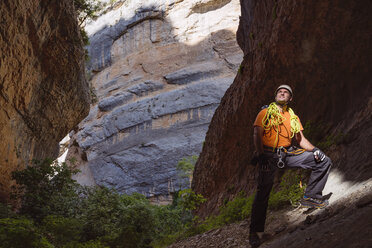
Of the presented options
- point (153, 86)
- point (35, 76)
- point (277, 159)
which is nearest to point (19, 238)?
point (277, 159)

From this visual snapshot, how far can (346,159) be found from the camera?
521 centimetres

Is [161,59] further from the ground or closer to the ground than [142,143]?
further from the ground

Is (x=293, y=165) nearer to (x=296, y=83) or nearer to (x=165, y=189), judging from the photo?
(x=296, y=83)

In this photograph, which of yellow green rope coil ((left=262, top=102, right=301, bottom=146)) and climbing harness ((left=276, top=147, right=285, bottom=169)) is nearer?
climbing harness ((left=276, top=147, right=285, bottom=169))

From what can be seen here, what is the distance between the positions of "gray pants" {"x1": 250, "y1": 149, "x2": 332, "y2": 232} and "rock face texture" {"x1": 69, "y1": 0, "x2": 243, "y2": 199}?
24783 mm

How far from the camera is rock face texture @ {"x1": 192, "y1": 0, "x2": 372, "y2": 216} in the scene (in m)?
5.85

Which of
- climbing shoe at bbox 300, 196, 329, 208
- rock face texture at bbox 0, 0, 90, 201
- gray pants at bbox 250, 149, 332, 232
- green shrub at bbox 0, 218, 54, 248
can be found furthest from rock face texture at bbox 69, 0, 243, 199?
gray pants at bbox 250, 149, 332, 232

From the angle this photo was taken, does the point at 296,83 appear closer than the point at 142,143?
Yes

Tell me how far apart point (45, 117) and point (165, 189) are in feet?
58.1

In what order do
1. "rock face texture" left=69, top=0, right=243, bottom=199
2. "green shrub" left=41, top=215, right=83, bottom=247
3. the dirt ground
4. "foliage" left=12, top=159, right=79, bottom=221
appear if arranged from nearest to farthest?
1. the dirt ground
2. "green shrub" left=41, top=215, right=83, bottom=247
3. "foliage" left=12, top=159, right=79, bottom=221
4. "rock face texture" left=69, top=0, right=243, bottom=199

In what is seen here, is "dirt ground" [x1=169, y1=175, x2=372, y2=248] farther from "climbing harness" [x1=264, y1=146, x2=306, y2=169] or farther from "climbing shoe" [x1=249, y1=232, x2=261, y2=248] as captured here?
"climbing harness" [x1=264, y1=146, x2=306, y2=169]

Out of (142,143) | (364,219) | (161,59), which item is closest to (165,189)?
(142,143)

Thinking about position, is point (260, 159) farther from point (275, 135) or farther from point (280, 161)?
point (275, 135)

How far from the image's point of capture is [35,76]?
12281 millimetres
